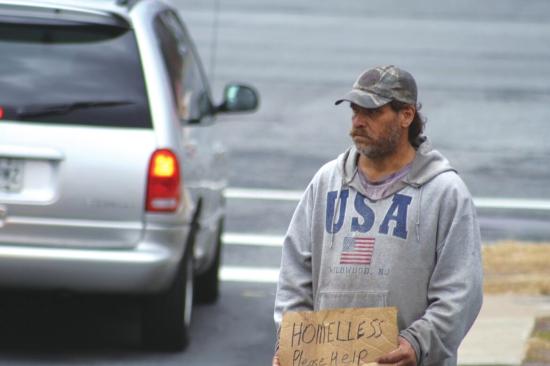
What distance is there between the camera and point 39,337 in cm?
967

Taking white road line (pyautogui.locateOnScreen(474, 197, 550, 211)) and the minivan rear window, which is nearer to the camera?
the minivan rear window

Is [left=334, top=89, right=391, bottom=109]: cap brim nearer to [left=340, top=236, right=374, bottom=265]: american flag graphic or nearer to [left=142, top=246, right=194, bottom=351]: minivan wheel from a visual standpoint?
[left=340, top=236, right=374, bottom=265]: american flag graphic

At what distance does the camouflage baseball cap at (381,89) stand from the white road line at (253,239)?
8534 mm

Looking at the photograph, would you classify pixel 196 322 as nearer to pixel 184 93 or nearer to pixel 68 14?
pixel 184 93

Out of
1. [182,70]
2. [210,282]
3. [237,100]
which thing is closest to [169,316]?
[182,70]

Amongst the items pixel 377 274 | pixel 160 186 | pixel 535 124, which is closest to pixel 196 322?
pixel 160 186

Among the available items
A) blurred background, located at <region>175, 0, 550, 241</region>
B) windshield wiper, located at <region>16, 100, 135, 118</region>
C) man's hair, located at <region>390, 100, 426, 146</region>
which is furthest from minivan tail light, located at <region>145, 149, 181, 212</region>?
blurred background, located at <region>175, 0, 550, 241</region>

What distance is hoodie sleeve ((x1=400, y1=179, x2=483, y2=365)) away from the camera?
15.8 ft

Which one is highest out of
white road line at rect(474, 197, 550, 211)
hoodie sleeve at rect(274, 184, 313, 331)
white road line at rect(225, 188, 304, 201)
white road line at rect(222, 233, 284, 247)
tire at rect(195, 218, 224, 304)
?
hoodie sleeve at rect(274, 184, 313, 331)

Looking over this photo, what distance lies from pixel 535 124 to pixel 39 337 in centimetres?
1224

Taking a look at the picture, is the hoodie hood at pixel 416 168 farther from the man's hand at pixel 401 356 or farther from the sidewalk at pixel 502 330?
the sidewalk at pixel 502 330

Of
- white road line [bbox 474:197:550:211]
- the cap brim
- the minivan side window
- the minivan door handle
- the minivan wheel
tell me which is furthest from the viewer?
white road line [bbox 474:197:550:211]

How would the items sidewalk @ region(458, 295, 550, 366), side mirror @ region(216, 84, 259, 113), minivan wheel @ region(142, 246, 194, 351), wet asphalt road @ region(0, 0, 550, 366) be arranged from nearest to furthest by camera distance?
minivan wheel @ region(142, 246, 194, 351) → sidewalk @ region(458, 295, 550, 366) → wet asphalt road @ region(0, 0, 550, 366) → side mirror @ region(216, 84, 259, 113)

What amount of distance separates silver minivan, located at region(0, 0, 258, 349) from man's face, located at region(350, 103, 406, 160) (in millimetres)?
3864
